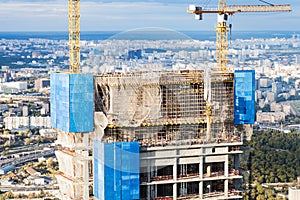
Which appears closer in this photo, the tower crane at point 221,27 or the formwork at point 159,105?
the formwork at point 159,105

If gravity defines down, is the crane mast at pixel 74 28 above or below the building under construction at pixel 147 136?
above

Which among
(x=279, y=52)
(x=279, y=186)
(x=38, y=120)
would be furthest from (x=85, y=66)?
(x=279, y=52)

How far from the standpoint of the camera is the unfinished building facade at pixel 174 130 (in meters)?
11.4

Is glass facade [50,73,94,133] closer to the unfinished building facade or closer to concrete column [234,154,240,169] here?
Answer: the unfinished building facade

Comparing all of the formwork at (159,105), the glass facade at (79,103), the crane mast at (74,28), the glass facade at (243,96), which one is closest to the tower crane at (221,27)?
the glass facade at (243,96)

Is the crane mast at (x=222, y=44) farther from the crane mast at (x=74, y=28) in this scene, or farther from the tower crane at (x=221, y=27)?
the crane mast at (x=74, y=28)

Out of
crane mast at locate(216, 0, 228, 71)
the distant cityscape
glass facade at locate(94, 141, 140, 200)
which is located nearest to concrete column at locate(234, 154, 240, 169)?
the distant cityscape

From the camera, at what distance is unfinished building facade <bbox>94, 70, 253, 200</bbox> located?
11391 millimetres

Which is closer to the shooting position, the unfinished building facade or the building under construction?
the building under construction

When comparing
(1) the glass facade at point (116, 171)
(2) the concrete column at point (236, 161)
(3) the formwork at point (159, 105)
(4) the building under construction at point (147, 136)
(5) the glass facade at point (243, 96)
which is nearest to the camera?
(1) the glass facade at point (116, 171)

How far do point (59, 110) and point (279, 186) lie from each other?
40.3 feet

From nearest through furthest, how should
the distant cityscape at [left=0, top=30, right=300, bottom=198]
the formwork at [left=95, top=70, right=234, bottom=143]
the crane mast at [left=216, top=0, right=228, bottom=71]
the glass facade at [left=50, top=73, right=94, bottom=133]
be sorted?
the glass facade at [left=50, top=73, right=94, bottom=133]
the formwork at [left=95, top=70, right=234, bottom=143]
the distant cityscape at [left=0, top=30, right=300, bottom=198]
the crane mast at [left=216, top=0, right=228, bottom=71]

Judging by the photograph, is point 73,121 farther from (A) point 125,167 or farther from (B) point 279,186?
(B) point 279,186

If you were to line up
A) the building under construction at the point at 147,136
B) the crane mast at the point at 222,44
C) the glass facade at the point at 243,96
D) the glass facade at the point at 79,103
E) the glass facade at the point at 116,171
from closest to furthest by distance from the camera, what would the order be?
the glass facade at the point at 116,171 → the building under construction at the point at 147,136 → the glass facade at the point at 79,103 → the glass facade at the point at 243,96 → the crane mast at the point at 222,44
